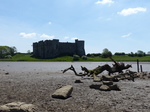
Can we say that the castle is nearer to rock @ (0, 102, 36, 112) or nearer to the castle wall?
the castle wall

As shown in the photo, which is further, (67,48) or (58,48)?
(67,48)

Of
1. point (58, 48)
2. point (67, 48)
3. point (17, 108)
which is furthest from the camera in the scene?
point (67, 48)

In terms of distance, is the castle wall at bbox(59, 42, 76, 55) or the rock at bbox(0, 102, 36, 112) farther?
→ the castle wall at bbox(59, 42, 76, 55)

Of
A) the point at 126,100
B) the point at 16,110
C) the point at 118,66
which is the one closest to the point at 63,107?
the point at 16,110

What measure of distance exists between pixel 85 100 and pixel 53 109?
7.78ft

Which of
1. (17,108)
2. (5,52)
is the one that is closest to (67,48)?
(5,52)

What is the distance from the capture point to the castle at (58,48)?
157625 millimetres

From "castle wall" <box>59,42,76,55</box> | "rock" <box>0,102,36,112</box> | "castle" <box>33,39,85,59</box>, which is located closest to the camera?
"rock" <box>0,102,36,112</box>

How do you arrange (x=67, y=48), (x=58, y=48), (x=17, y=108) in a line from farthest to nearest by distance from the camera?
(x=67, y=48), (x=58, y=48), (x=17, y=108)

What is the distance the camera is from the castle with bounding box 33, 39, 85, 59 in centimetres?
15762

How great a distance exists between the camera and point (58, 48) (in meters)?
160

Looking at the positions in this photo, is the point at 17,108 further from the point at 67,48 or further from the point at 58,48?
the point at 67,48

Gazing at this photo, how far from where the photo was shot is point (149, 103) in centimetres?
955

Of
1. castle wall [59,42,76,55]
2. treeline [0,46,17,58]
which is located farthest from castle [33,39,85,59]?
treeline [0,46,17,58]
